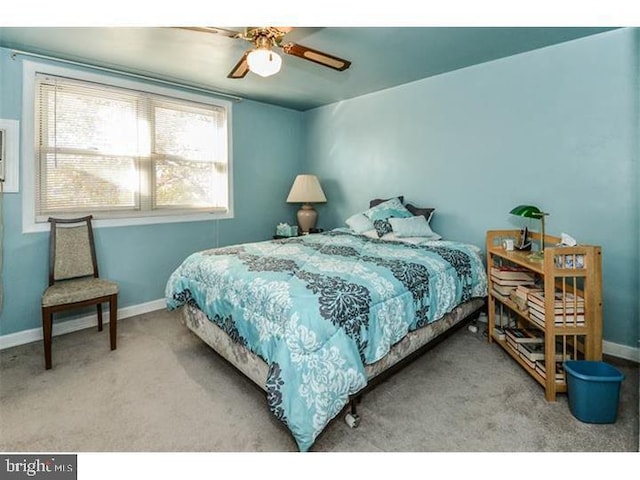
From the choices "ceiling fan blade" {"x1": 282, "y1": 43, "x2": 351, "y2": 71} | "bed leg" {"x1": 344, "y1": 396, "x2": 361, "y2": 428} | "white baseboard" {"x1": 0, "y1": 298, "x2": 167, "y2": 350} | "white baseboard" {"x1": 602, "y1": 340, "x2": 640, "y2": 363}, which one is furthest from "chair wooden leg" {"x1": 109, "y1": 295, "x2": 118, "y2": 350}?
"white baseboard" {"x1": 602, "y1": 340, "x2": 640, "y2": 363}

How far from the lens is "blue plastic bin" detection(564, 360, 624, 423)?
1.59 m

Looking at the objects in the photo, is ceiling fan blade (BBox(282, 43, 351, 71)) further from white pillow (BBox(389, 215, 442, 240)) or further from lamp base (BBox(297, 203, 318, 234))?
lamp base (BBox(297, 203, 318, 234))

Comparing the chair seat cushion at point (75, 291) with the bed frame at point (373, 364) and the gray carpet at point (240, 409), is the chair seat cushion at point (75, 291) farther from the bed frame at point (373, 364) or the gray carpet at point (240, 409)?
the bed frame at point (373, 364)


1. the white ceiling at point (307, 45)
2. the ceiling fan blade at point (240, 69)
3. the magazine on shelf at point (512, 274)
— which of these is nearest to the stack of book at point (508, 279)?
the magazine on shelf at point (512, 274)

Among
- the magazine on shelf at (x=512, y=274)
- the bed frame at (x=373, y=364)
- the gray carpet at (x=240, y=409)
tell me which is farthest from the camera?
the magazine on shelf at (x=512, y=274)

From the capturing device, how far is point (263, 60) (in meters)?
1.87

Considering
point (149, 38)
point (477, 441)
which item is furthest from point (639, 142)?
point (149, 38)

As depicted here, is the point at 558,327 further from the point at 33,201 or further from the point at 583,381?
the point at 33,201

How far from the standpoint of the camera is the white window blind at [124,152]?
2.77 m

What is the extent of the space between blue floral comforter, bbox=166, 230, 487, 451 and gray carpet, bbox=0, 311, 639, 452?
0.35 m

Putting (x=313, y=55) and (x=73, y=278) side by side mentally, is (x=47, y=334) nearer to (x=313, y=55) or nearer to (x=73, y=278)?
(x=73, y=278)

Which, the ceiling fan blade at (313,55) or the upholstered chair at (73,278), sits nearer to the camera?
the ceiling fan blade at (313,55)

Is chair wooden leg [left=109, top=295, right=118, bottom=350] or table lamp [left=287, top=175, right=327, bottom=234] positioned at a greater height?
table lamp [left=287, top=175, right=327, bottom=234]

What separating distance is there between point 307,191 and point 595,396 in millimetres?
3227
